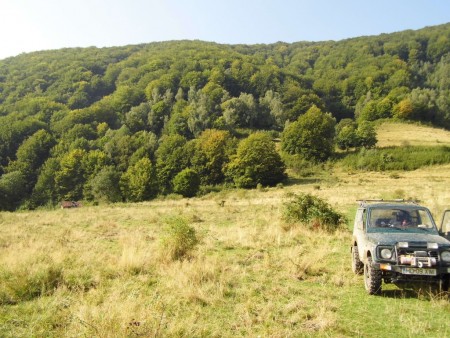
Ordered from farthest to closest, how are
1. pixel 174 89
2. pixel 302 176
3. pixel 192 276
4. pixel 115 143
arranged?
1. pixel 174 89
2. pixel 115 143
3. pixel 302 176
4. pixel 192 276

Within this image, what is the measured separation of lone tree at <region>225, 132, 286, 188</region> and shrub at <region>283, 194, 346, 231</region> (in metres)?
49.1

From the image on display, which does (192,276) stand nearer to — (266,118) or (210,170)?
(210,170)

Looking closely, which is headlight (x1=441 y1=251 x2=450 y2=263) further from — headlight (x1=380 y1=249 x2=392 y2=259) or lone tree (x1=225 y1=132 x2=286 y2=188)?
lone tree (x1=225 y1=132 x2=286 y2=188)

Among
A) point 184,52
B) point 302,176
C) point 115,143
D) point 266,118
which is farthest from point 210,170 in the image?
point 184,52

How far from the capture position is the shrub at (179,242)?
1200 centimetres

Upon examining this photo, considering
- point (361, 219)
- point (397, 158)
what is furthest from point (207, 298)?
point (397, 158)

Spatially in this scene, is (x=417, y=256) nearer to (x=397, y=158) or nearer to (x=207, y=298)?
(x=207, y=298)

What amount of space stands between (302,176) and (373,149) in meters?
16.8

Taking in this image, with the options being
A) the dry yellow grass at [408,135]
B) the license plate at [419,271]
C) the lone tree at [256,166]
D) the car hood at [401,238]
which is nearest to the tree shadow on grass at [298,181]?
the lone tree at [256,166]

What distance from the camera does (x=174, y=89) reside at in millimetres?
144750

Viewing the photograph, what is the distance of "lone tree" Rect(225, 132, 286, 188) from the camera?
226ft

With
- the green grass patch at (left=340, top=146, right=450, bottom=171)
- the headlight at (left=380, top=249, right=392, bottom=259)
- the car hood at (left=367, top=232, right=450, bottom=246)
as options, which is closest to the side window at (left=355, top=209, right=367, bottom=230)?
the car hood at (left=367, top=232, right=450, bottom=246)

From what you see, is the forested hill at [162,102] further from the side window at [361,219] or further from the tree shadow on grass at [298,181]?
the side window at [361,219]

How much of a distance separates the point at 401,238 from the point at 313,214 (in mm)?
9529
